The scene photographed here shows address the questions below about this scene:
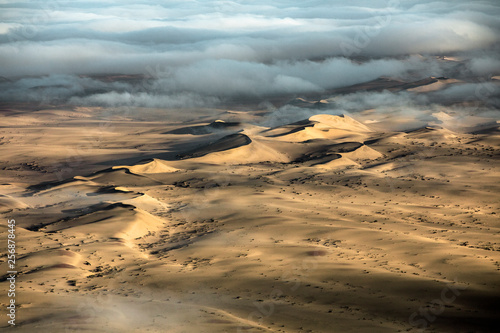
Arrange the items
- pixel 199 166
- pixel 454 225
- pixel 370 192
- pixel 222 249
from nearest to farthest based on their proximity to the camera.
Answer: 1. pixel 222 249
2. pixel 454 225
3. pixel 370 192
4. pixel 199 166

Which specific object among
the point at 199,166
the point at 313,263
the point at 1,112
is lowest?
the point at 1,112

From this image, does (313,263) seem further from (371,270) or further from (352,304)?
(352,304)

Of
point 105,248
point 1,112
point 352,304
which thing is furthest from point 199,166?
point 1,112

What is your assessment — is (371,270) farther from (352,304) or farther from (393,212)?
(393,212)

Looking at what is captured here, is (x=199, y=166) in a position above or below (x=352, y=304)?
below

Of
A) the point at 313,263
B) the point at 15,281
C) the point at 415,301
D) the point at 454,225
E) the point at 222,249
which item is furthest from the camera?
the point at 454,225

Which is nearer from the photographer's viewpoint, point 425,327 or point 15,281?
point 425,327

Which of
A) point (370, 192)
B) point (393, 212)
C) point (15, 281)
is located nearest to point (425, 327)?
point (15, 281)
